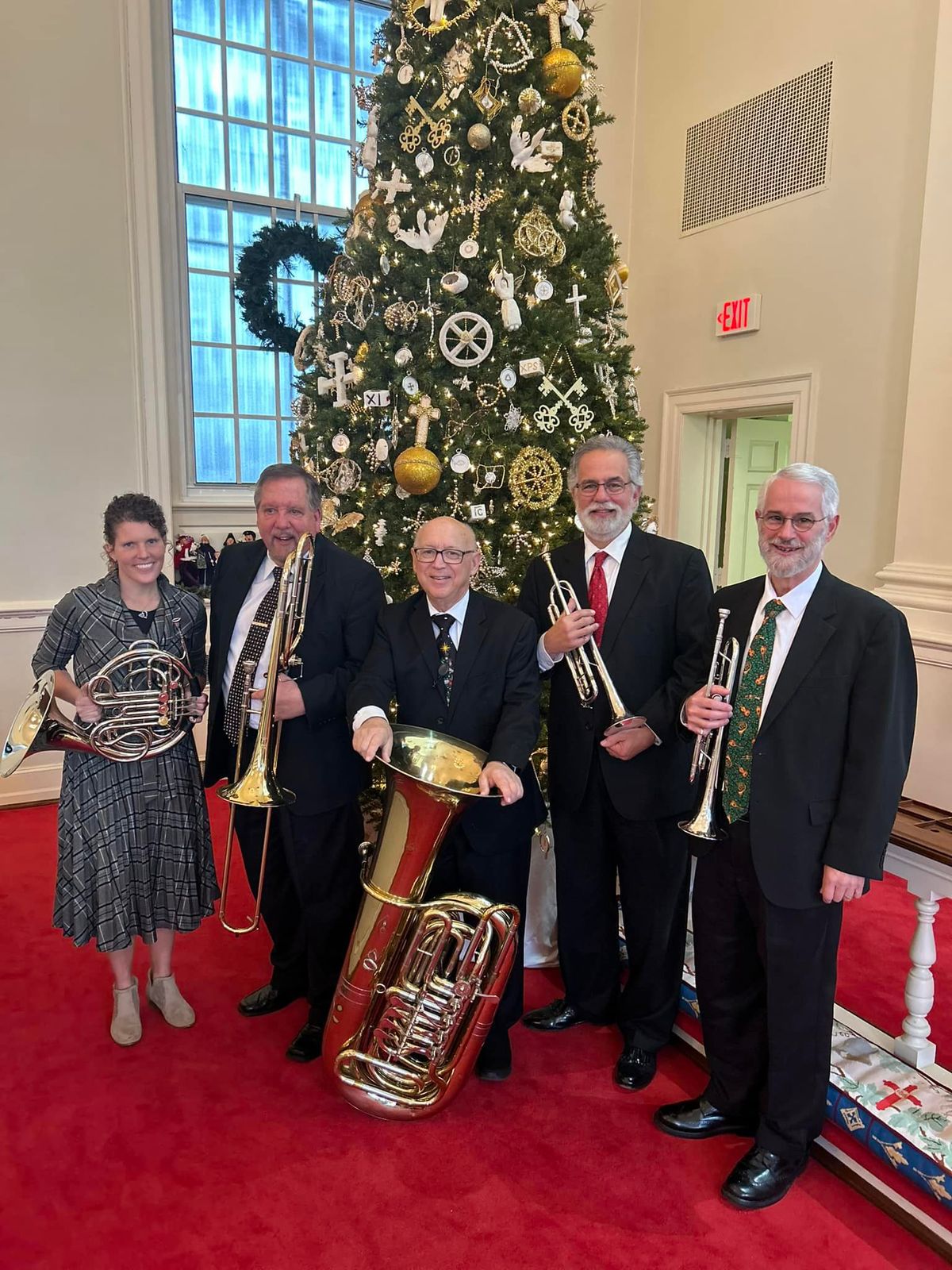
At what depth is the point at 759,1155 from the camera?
229cm

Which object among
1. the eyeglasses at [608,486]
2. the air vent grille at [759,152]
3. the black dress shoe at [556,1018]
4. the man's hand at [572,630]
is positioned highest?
the air vent grille at [759,152]

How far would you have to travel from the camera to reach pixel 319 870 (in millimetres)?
2760

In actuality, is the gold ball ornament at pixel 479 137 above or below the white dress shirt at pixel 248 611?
above

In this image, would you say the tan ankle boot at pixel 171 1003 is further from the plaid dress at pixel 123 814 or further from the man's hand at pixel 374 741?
the man's hand at pixel 374 741

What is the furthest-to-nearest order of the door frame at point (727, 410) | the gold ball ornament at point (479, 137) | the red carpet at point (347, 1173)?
the door frame at point (727, 410), the gold ball ornament at point (479, 137), the red carpet at point (347, 1173)

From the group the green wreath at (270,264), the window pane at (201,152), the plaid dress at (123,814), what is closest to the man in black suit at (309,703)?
the plaid dress at (123,814)

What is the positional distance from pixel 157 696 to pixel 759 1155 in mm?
2197

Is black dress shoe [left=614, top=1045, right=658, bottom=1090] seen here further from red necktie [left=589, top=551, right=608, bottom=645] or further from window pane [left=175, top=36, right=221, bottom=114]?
window pane [left=175, top=36, right=221, bottom=114]

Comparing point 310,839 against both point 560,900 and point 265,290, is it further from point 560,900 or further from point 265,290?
point 265,290

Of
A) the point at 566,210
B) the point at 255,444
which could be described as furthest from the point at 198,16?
the point at 566,210

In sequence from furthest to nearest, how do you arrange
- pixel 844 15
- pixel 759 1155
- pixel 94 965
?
pixel 844 15
pixel 94 965
pixel 759 1155

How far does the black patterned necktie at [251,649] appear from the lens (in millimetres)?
2637

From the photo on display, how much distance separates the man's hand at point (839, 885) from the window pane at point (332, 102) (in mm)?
6999

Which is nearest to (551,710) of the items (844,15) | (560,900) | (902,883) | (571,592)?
(571,592)
